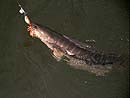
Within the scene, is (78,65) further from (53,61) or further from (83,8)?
(83,8)

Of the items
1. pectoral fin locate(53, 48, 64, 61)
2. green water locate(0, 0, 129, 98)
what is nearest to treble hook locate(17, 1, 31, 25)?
green water locate(0, 0, 129, 98)

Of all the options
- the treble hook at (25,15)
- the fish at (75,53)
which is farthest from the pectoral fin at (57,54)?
the treble hook at (25,15)

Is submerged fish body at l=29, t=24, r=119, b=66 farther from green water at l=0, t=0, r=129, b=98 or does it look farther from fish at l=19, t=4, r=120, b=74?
green water at l=0, t=0, r=129, b=98

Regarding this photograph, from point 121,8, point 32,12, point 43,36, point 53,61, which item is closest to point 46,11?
point 32,12

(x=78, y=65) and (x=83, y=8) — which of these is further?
(x=83, y=8)

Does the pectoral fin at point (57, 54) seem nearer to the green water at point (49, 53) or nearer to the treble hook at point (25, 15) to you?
the green water at point (49, 53)
